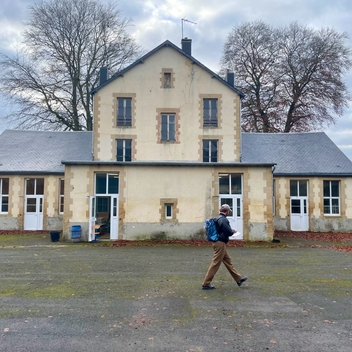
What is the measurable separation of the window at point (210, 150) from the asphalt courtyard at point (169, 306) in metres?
8.97

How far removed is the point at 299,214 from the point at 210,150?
24.6ft

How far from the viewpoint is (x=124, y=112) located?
1927 cm

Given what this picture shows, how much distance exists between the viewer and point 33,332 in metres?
4.85

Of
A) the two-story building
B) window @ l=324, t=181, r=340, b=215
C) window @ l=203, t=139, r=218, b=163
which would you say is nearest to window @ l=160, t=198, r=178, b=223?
the two-story building

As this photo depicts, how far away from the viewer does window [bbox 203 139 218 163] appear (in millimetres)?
19375

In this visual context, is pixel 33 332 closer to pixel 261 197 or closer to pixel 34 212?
pixel 261 197

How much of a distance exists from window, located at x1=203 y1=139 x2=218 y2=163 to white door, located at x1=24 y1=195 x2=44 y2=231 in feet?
35.2

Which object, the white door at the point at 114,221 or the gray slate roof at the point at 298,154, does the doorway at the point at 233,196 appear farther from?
the white door at the point at 114,221

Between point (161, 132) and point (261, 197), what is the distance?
6.73 metres

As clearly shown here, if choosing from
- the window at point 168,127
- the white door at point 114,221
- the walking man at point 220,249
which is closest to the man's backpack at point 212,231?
the walking man at point 220,249

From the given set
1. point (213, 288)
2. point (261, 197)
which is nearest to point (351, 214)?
point (261, 197)

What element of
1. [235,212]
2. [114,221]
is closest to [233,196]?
[235,212]

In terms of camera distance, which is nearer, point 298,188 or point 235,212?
point 235,212

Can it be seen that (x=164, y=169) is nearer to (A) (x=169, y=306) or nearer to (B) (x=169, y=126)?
(B) (x=169, y=126)
